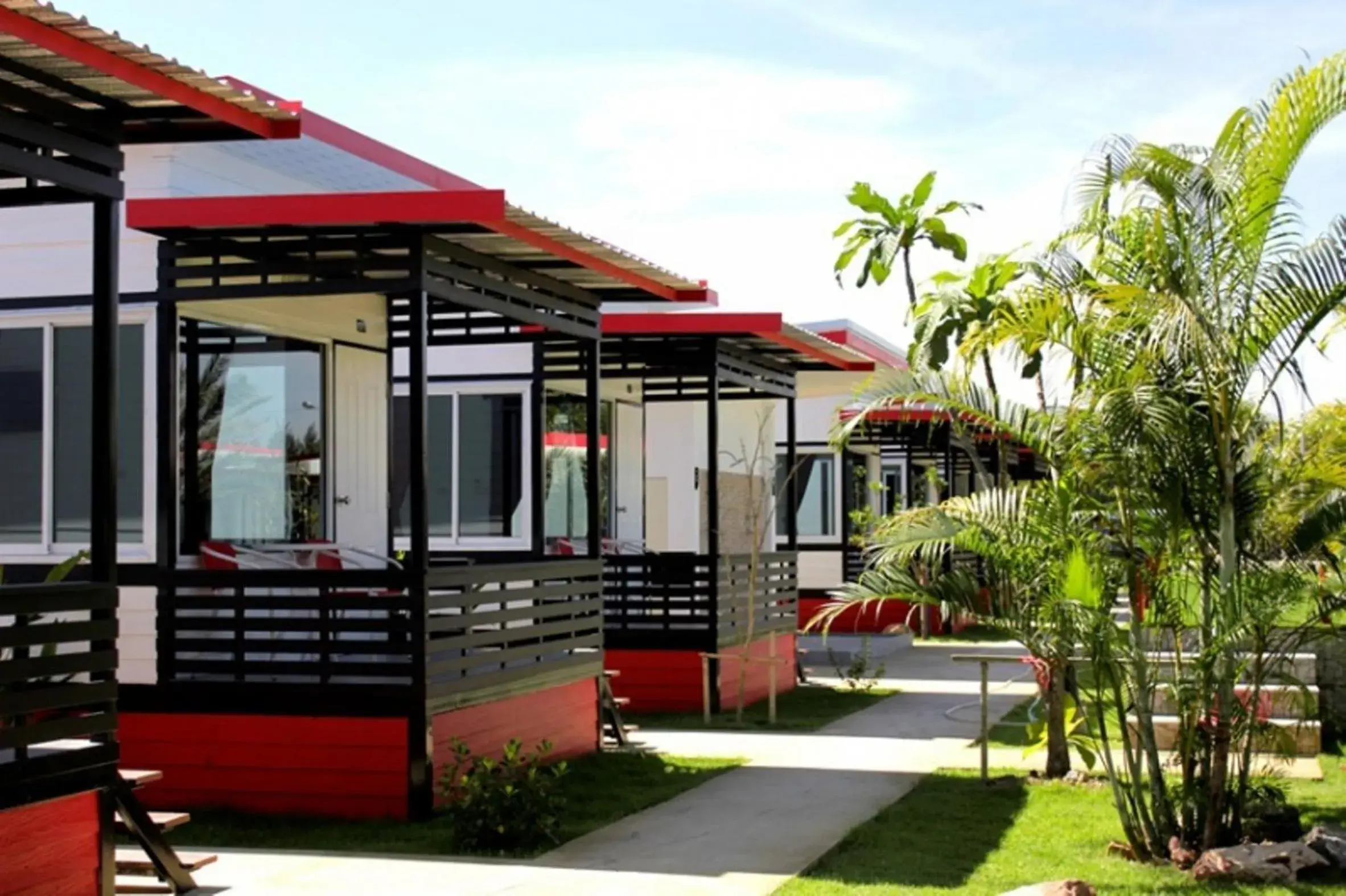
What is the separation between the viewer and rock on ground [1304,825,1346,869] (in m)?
8.69

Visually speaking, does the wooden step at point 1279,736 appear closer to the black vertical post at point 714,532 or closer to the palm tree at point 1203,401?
the palm tree at point 1203,401

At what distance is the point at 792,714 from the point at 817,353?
3.58 meters

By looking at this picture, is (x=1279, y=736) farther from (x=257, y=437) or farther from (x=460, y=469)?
(x=460, y=469)

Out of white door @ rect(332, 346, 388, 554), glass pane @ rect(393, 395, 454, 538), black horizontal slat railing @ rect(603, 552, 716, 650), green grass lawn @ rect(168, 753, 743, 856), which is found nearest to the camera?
green grass lawn @ rect(168, 753, 743, 856)

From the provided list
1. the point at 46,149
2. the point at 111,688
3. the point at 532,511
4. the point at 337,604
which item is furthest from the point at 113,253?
the point at 532,511

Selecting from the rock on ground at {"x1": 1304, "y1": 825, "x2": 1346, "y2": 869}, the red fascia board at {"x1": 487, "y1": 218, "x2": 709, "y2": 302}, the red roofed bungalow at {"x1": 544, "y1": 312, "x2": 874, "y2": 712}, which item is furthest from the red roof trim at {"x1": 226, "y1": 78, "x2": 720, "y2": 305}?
the rock on ground at {"x1": 1304, "y1": 825, "x2": 1346, "y2": 869}

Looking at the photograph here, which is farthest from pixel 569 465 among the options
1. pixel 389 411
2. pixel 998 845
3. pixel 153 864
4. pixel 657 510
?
pixel 153 864

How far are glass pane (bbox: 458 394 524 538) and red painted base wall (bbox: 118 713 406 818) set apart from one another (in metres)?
7.48

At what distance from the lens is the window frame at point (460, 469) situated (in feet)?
59.1

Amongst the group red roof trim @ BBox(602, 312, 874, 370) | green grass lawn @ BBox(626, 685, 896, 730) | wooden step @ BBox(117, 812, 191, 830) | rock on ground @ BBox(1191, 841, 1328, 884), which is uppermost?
red roof trim @ BBox(602, 312, 874, 370)

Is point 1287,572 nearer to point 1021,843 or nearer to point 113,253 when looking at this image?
point 1021,843

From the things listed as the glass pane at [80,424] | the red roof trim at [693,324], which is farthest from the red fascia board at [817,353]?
the glass pane at [80,424]

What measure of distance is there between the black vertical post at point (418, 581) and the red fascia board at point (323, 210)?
1.92 feet

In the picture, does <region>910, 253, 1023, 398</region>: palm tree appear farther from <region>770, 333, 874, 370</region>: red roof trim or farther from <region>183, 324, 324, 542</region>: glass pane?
<region>183, 324, 324, 542</region>: glass pane
